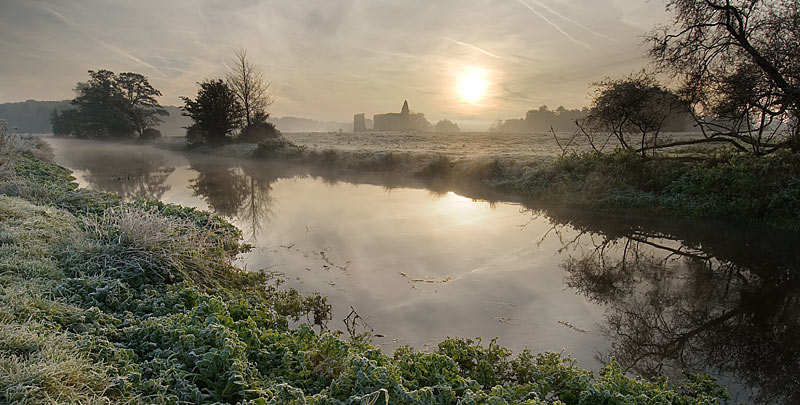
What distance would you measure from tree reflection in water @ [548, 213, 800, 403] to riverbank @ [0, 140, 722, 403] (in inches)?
24.4

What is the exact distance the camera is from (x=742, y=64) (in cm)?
1008

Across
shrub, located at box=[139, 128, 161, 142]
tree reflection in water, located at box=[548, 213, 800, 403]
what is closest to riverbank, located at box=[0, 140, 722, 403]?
tree reflection in water, located at box=[548, 213, 800, 403]

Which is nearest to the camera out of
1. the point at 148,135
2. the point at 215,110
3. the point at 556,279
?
the point at 556,279

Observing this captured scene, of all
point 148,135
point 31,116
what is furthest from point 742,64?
point 31,116

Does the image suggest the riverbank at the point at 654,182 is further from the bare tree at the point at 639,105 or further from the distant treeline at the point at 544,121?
the distant treeline at the point at 544,121

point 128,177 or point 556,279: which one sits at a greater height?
point 128,177

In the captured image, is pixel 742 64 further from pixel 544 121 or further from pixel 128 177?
pixel 544 121

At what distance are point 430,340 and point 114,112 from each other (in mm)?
48082

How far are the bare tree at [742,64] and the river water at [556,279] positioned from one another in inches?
146

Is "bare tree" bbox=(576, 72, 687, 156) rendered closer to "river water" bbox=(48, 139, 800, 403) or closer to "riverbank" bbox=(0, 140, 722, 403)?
"river water" bbox=(48, 139, 800, 403)

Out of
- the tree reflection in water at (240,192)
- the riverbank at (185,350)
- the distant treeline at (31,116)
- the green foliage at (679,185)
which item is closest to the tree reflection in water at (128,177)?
the tree reflection in water at (240,192)

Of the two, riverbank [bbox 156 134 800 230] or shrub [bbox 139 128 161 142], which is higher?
shrub [bbox 139 128 161 142]

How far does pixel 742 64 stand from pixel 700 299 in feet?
28.5

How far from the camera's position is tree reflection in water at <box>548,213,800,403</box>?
3.94m
